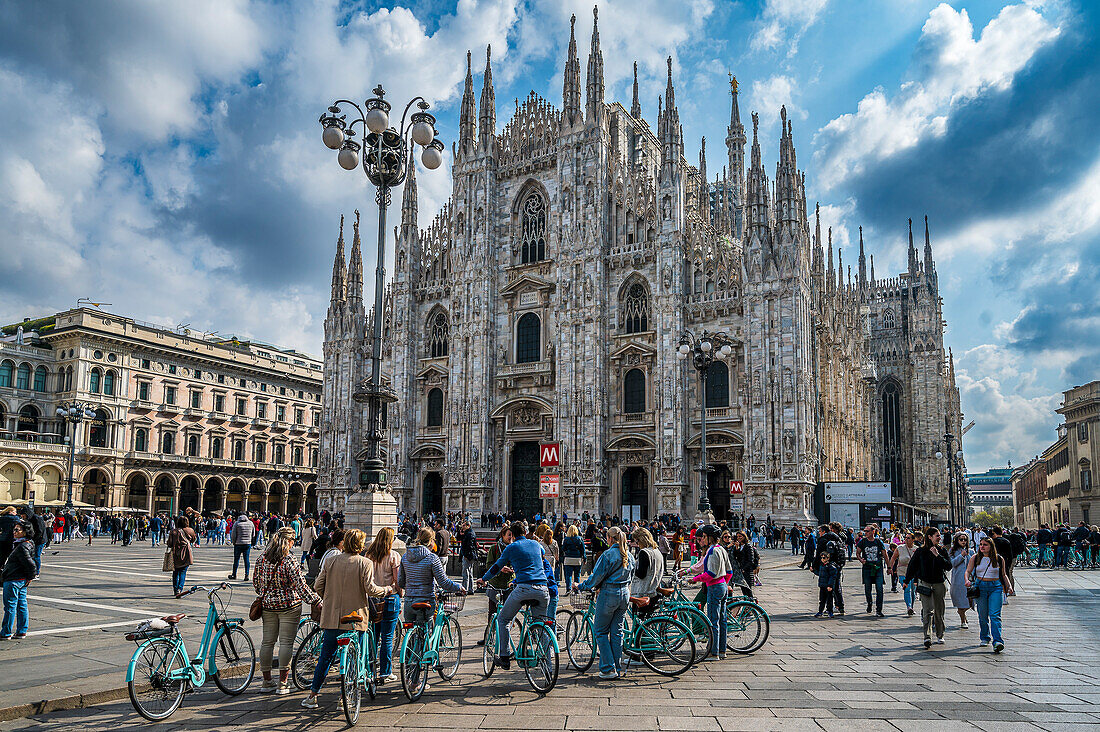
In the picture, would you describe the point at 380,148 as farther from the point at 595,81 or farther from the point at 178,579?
the point at 595,81

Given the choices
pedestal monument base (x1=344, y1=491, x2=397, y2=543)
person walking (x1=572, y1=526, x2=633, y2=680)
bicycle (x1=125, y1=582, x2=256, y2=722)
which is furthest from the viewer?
pedestal monument base (x1=344, y1=491, x2=397, y2=543)

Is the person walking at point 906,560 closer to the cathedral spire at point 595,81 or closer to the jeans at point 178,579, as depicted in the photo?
the jeans at point 178,579

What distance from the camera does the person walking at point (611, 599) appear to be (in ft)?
28.5

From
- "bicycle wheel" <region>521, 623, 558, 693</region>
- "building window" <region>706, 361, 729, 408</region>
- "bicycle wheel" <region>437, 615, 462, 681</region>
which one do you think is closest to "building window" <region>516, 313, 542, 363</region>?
"building window" <region>706, 361, 729, 408</region>

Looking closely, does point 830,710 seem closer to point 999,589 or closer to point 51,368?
point 999,589

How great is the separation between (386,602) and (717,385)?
30896 mm

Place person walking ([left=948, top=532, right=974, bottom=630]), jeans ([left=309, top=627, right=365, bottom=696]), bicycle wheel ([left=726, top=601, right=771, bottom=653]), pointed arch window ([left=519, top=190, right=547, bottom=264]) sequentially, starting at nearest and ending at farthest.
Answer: jeans ([left=309, top=627, right=365, bottom=696]) → bicycle wheel ([left=726, top=601, right=771, bottom=653]) → person walking ([left=948, top=532, right=974, bottom=630]) → pointed arch window ([left=519, top=190, right=547, bottom=264])

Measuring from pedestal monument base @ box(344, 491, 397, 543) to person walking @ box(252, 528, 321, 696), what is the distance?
569 centimetres

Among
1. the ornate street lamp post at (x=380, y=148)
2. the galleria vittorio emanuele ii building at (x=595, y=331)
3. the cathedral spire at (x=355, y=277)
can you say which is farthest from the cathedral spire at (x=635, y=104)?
the ornate street lamp post at (x=380, y=148)

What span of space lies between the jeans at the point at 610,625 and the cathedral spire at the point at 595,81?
3604cm

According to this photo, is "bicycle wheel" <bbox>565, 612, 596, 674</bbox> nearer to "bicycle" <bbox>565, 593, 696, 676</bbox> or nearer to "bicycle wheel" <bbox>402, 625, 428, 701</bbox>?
"bicycle" <bbox>565, 593, 696, 676</bbox>

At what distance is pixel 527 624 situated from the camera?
340 inches

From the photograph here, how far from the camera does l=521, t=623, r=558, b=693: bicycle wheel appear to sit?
26.8 feet

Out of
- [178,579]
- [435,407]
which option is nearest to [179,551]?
[178,579]
